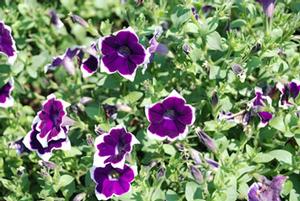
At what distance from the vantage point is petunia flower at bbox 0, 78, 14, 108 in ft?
12.9

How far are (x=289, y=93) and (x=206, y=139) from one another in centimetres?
65

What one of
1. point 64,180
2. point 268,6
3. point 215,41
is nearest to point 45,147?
point 64,180

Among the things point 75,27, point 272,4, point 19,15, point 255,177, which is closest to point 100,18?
point 75,27

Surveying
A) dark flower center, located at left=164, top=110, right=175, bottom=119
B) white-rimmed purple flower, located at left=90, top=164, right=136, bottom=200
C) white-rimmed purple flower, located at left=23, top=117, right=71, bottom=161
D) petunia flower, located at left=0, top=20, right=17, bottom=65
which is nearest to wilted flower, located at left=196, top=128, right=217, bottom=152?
dark flower center, located at left=164, top=110, right=175, bottom=119

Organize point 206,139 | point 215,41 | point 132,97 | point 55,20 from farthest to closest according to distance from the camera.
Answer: point 55,20, point 132,97, point 215,41, point 206,139

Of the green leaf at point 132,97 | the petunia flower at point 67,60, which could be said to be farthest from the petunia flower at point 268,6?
the petunia flower at point 67,60

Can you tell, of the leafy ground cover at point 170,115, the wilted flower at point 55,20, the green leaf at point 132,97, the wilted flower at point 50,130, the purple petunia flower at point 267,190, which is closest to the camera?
the purple petunia flower at point 267,190

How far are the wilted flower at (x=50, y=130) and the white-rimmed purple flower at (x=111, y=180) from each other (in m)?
0.29

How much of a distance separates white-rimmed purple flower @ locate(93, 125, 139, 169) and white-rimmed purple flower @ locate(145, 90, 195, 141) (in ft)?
0.53

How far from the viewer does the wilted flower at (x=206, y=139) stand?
3.25 m

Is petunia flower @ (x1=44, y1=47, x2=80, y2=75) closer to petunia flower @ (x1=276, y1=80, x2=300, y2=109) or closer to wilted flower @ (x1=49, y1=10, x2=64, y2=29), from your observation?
wilted flower @ (x1=49, y1=10, x2=64, y2=29)

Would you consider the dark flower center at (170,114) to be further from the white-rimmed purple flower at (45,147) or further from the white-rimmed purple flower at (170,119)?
the white-rimmed purple flower at (45,147)

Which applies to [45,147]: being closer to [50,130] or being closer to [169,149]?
[50,130]

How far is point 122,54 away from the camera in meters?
3.54
